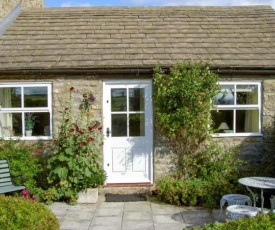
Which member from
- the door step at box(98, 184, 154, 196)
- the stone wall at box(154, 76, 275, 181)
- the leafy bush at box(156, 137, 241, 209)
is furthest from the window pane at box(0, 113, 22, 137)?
the leafy bush at box(156, 137, 241, 209)

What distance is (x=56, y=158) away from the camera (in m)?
7.72

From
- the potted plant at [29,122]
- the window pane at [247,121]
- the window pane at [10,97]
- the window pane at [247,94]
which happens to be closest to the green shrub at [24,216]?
the potted plant at [29,122]

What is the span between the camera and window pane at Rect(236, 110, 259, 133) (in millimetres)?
8953

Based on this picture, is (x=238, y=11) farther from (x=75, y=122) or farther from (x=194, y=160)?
(x=75, y=122)

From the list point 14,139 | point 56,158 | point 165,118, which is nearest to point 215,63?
point 165,118

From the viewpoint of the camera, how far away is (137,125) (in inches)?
347

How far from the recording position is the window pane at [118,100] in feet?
28.7

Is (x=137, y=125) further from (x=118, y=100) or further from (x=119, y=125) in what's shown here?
(x=118, y=100)

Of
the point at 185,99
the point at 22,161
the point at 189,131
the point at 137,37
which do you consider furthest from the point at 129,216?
the point at 137,37

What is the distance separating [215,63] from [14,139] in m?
5.14

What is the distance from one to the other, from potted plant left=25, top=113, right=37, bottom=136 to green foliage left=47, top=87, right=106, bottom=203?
3.03 feet

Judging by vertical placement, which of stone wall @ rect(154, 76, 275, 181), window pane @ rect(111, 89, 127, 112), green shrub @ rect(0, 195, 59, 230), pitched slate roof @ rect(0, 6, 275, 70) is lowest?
green shrub @ rect(0, 195, 59, 230)

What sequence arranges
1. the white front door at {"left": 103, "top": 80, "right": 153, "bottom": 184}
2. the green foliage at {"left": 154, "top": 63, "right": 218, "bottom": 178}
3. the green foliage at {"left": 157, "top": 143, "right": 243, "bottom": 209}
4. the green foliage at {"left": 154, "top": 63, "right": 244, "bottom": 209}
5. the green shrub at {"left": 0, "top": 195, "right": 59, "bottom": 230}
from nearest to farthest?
the green shrub at {"left": 0, "top": 195, "right": 59, "bottom": 230} < the green foliage at {"left": 157, "top": 143, "right": 243, "bottom": 209} < the green foliage at {"left": 154, "top": 63, "right": 244, "bottom": 209} < the green foliage at {"left": 154, "top": 63, "right": 218, "bottom": 178} < the white front door at {"left": 103, "top": 80, "right": 153, "bottom": 184}

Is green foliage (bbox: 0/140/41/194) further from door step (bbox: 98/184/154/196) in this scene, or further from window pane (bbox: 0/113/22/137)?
door step (bbox: 98/184/154/196)
